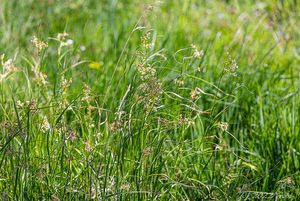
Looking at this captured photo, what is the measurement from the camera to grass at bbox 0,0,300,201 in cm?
261

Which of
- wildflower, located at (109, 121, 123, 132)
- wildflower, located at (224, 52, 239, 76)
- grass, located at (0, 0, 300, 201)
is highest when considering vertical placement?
wildflower, located at (224, 52, 239, 76)

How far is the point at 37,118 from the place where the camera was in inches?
120

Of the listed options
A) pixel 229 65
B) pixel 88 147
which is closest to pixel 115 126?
pixel 88 147

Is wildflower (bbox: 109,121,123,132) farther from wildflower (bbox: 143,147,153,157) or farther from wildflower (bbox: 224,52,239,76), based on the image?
wildflower (bbox: 224,52,239,76)

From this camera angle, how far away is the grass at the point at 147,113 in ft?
8.56

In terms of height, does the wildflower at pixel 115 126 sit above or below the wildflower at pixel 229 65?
below

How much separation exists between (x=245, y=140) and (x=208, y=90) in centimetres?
45

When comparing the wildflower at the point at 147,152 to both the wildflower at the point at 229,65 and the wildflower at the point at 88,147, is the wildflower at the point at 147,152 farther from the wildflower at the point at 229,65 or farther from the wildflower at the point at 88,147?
the wildflower at the point at 229,65

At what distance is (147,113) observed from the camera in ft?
8.70

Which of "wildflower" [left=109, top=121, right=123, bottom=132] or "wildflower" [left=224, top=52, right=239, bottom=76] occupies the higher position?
"wildflower" [left=224, top=52, right=239, bottom=76]

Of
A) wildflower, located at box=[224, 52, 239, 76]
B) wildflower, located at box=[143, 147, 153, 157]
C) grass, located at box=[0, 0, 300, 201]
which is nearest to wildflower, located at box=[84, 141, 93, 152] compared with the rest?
grass, located at box=[0, 0, 300, 201]

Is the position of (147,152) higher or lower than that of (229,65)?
lower

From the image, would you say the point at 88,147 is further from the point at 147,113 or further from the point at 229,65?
the point at 229,65

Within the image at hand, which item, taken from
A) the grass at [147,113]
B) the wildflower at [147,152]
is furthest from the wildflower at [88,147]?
the wildflower at [147,152]
